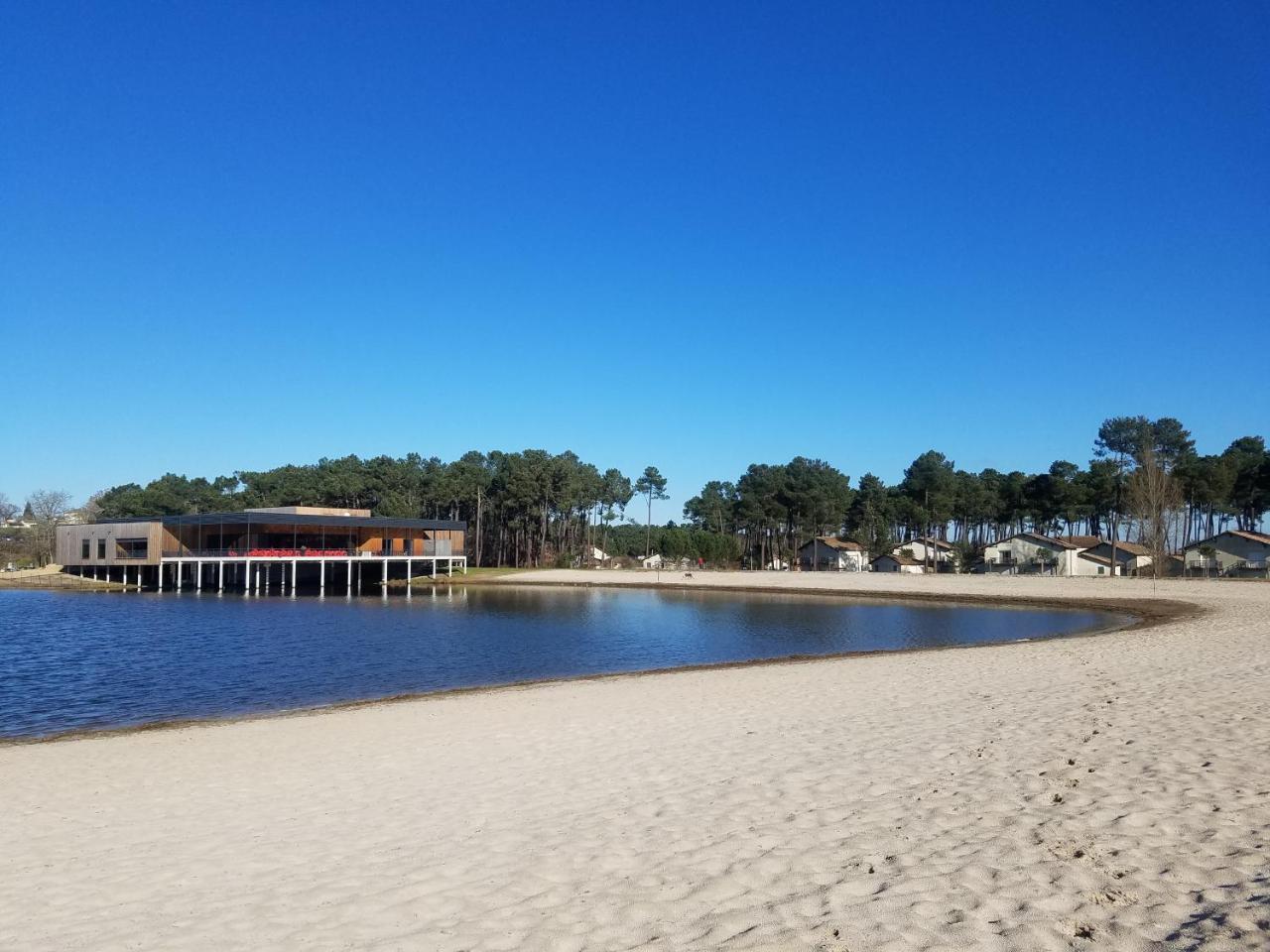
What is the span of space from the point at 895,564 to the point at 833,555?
9311 mm

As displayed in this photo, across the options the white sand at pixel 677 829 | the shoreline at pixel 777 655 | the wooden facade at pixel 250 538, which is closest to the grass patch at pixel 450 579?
the wooden facade at pixel 250 538

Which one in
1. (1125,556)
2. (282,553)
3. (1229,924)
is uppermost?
(282,553)

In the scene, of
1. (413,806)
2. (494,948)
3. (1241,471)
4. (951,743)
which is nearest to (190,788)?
(413,806)

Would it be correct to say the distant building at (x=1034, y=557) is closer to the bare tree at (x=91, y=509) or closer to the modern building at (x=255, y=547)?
the modern building at (x=255, y=547)

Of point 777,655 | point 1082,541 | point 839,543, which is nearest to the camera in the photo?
point 777,655

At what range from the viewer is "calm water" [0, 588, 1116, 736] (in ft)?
62.2

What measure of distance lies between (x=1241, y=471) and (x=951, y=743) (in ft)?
277

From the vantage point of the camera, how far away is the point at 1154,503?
62875 millimetres

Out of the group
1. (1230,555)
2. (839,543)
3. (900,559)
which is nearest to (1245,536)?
(1230,555)

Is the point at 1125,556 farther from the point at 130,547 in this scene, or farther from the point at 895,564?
the point at 130,547

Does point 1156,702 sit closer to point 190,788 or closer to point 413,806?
point 413,806

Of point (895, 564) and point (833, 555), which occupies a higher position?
point (833, 555)

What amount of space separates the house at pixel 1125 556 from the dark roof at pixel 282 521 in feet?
190

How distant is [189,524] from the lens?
69.8 meters
